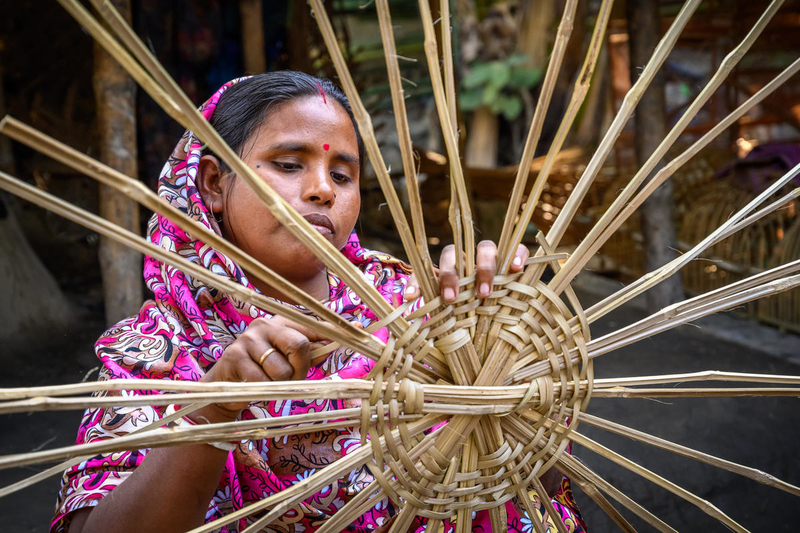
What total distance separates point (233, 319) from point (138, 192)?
1.57 ft

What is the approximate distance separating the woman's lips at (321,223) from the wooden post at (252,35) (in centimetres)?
292

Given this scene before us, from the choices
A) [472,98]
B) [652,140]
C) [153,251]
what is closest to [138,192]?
[153,251]

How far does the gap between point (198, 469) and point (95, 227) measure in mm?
364

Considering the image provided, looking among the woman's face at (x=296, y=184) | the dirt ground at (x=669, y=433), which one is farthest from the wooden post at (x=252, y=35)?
the woman's face at (x=296, y=184)

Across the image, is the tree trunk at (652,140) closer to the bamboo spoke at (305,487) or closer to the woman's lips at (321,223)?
the woman's lips at (321,223)

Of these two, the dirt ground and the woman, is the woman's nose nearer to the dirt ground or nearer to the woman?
the woman

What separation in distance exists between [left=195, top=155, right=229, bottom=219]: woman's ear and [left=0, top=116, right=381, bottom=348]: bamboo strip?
0.48 meters

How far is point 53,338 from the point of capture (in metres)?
3.28

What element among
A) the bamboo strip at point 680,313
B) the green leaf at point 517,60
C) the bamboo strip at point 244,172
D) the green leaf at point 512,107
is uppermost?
the green leaf at point 517,60

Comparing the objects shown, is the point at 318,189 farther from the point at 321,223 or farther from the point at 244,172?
the point at 244,172

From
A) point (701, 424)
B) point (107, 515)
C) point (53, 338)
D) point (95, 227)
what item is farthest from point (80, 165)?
point (53, 338)

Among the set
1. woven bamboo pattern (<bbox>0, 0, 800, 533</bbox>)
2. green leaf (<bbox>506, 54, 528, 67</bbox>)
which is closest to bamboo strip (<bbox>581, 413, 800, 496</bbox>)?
woven bamboo pattern (<bbox>0, 0, 800, 533</bbox>)

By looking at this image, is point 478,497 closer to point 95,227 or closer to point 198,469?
point 198,469

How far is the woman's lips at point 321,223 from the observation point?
1.03 metres
